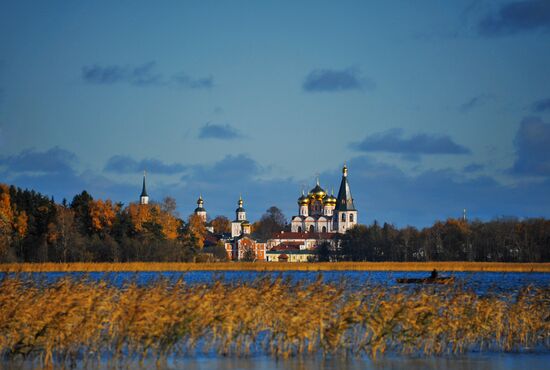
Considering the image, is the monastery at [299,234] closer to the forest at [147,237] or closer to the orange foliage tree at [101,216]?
the forest at [147,237]

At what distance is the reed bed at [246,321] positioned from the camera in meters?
17.6

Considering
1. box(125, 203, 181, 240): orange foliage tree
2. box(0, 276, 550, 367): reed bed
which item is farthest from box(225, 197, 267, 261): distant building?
box(0, 276, 550, 367): reed bed

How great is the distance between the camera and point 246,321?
60.7ft

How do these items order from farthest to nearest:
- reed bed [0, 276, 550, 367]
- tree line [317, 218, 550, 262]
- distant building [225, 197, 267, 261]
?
distant building [225, 197, 267, 261]
tree line [317, 218, 550, 262]
reed bed [0, 276, 550, 367]

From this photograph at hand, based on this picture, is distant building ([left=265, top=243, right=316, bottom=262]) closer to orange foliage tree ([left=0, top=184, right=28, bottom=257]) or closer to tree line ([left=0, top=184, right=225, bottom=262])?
tree line ([left=0, top=184, right=225, bottom=262])

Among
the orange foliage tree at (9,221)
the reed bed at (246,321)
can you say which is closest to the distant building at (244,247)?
the orange foliage tree at (9,221)

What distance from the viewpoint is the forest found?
252 feet

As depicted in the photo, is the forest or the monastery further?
the monastery

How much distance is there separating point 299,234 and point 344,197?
10717 millimetres

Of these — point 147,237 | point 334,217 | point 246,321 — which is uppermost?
point 334,217

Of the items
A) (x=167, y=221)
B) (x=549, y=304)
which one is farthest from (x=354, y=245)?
(x=549, y=304)

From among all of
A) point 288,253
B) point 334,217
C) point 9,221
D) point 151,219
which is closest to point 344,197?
point 334,217

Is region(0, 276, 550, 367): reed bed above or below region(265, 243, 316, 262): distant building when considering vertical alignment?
below

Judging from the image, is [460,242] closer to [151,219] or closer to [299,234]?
[151,219]
